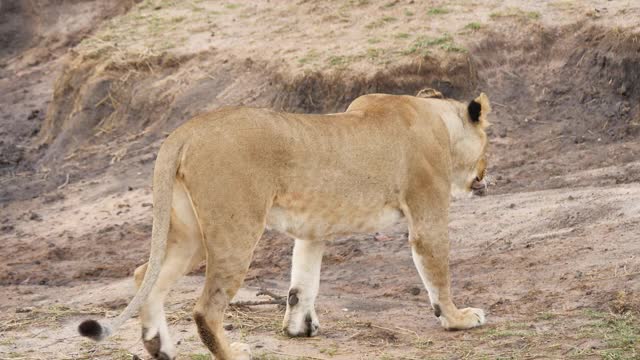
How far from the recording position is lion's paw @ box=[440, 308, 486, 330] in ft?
23.0

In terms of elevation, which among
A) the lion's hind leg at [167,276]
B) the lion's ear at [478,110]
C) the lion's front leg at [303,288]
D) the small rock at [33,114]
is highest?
the lion's ear at [478,110]

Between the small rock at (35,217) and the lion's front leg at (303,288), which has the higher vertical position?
the lion's front leg at (303,288)

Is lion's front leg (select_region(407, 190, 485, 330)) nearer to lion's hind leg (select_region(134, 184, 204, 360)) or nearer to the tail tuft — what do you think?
lion's hind leg (select_region(134, 184, 204, 360))

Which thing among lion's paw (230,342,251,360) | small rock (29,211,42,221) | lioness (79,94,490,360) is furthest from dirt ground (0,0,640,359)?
lioness (79,94,490,360)

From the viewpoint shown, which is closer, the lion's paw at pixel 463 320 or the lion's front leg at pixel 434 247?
the lion's front leg at pixel 434 247

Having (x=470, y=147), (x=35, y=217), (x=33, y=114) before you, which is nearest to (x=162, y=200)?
(x=470, y=147)

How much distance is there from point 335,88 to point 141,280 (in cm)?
538

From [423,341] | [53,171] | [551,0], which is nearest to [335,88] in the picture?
[551,0]

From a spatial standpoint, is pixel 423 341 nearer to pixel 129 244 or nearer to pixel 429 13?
pixel 129 244

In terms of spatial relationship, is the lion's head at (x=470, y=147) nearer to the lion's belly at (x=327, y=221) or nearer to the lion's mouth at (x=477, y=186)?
the lion's mouth at (x=477, y=186)

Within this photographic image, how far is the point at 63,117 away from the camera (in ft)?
45.4

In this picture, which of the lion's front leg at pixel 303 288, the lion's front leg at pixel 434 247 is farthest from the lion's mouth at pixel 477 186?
the lion's front leg at pixel 303 288

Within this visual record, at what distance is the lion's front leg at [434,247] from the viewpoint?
22.6ft

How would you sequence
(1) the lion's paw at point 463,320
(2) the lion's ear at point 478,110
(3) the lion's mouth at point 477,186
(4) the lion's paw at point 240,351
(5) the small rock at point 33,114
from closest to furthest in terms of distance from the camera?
(4) the lion's paw at point 240,351, (1) the lion's paw at point 463,320, (2) the lion's ear at point 478,110, (3) the lion's mouth at point 477,186, (5) the small rock at point 33,114
